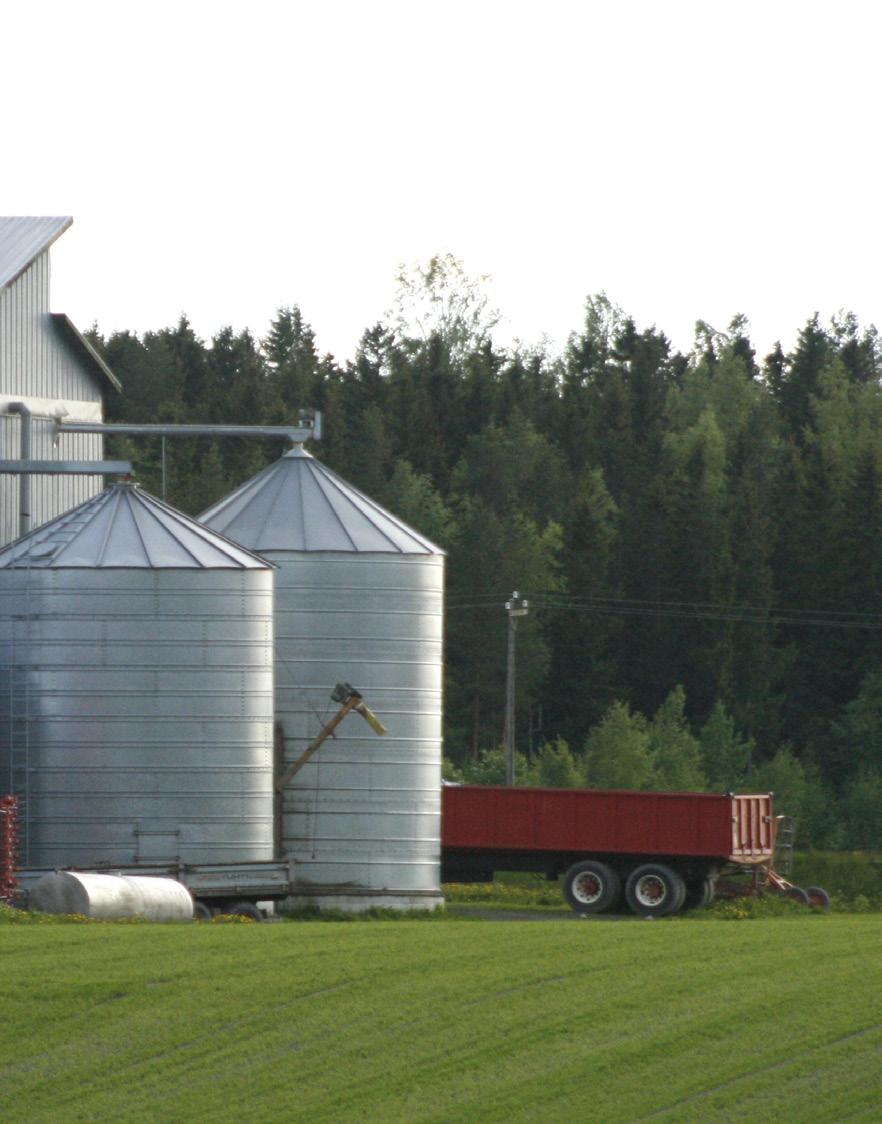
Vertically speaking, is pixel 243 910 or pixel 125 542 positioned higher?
pixel 125 542

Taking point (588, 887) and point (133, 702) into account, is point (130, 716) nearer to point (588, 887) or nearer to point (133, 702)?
point (133, 702)

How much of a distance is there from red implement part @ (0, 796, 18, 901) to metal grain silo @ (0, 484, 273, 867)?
1.15 metres

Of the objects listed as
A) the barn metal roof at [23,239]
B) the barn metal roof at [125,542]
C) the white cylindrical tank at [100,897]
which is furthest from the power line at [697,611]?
the white cylindrical tank at [100,897]

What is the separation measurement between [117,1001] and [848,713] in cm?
6993

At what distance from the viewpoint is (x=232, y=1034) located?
18.5m

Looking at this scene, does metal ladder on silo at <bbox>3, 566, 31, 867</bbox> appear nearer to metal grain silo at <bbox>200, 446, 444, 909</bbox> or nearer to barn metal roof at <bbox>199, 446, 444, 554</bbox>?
metal grain silo at <bbox>200, 446, 444, 909</bbox>

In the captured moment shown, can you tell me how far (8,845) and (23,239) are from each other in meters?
14.3

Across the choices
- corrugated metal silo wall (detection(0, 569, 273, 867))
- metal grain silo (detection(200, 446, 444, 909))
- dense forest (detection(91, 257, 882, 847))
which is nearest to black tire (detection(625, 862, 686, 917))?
metal grain silo (detection(200, 446, 444, 909))

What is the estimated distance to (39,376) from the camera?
129 ft

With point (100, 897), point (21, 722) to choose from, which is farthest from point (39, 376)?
point (100, 897)

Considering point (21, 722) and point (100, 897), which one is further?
point (21, 722)

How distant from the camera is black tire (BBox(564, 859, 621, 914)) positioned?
130 ft

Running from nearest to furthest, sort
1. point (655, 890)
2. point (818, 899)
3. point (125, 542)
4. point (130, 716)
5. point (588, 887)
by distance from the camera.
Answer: point (130, 716)
point (125, 542)
point (655, 890)
point (588, 887)
point (818, 899)

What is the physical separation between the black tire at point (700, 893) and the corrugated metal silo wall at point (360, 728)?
248 inches
